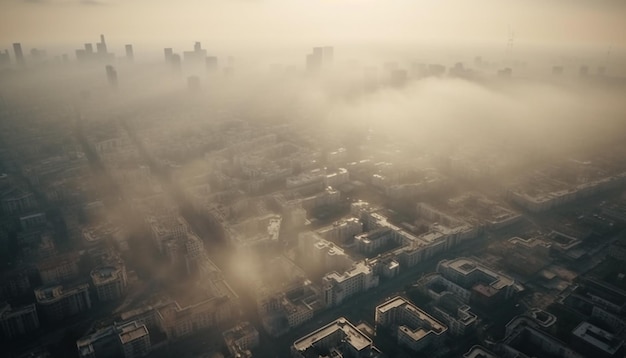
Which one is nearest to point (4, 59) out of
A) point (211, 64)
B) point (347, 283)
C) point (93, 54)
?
point (93, 54)

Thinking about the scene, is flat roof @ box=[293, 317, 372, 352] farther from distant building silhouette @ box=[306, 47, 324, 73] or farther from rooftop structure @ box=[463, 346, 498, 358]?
distant building silhouette @ box=[306, 47, 324, 73]

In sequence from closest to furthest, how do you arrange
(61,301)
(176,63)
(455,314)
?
(455,314)
(61,301)
(176,63)

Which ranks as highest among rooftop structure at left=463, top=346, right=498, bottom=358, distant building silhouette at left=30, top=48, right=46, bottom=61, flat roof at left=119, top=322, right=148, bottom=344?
distant building silhouette at left=30, top=48, right=46, bottom=61

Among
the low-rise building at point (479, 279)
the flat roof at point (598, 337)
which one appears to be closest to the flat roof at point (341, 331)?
the low-rise building at point (479, 279)

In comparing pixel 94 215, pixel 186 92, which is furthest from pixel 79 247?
pixel 186 92

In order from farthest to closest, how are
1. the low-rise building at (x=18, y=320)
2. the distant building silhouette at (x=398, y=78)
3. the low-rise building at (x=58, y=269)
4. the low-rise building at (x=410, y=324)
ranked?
the distant building silhouette at (x=398, y=78) < the low-rise building at (x=58, y=269) < the low-rise building at (x=18, y=320) < the low-rise building at (x=410, y=324)

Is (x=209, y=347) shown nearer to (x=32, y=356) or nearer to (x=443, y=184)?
(x=32, y=356)

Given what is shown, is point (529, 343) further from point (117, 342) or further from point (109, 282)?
point (109, 282)

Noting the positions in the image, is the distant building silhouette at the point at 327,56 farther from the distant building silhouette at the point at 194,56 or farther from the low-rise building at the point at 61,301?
the low-rise building at the point at 61,301

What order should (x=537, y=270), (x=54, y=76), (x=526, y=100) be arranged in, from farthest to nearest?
(x=54, y=76) < (x=526, y=100) < (x=537, y=270)

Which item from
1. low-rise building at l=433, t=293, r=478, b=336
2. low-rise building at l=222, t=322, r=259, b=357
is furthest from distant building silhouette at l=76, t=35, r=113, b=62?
low-rise building at l=433, t=293, r=478, b=336

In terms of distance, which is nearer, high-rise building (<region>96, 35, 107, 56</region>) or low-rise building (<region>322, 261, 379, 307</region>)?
low-rise building (<region>322, 261, 379, 307</region>)
